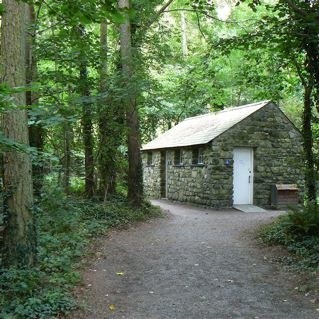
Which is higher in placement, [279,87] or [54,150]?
[279,87]

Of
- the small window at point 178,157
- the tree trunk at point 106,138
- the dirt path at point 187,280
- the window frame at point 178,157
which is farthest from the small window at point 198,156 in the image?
the dirt path at point 187,280

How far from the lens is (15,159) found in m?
6.46

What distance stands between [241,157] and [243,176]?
769 mm

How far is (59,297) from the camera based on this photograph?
5.76m

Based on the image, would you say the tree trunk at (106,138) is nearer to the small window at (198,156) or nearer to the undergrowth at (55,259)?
the undergrowth at (55,259)

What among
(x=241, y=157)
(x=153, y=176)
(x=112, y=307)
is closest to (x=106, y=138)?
(x=241, y=157)

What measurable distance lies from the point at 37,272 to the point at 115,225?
5.70 metres

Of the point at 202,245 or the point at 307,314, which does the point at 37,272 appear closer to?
the point at 307,314

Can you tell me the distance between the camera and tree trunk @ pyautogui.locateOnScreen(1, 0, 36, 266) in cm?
638

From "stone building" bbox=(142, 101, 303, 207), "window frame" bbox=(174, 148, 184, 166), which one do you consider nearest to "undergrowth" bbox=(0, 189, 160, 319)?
"stone building" bbox=(142, 101, 303, 207)

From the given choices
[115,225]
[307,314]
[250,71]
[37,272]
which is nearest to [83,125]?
[115,225]

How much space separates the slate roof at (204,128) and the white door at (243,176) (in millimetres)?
1256

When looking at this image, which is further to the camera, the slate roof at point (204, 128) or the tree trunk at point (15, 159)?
the slate roof at point (204, 128)

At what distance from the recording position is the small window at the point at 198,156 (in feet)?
58.4
